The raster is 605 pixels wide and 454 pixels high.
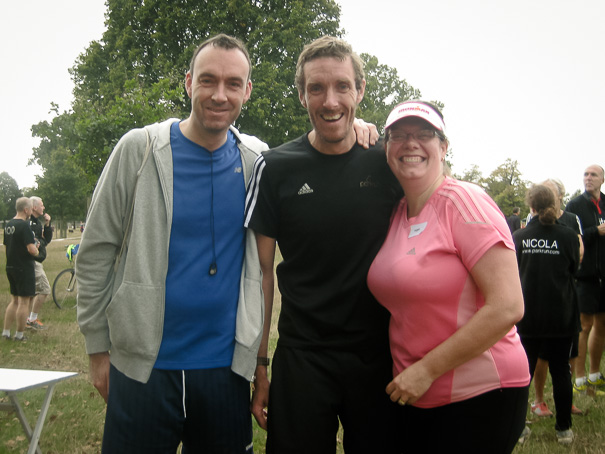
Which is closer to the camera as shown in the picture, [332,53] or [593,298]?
[332,53]

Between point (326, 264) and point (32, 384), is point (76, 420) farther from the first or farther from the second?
point (326, 264)

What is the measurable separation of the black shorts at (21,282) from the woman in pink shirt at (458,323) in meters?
8.61

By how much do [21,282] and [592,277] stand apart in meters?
9.49

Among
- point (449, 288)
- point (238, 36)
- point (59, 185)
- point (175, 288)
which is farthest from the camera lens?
point (59, 185)

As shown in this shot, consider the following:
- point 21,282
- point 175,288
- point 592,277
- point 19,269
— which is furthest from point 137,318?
point 19,269

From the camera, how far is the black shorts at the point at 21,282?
890 cm

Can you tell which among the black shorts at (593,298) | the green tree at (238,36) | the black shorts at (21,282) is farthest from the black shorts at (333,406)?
the green tree at (238,36)

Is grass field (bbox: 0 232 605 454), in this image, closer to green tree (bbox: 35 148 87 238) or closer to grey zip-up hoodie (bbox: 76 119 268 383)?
grey zip-up hoodie (bbox: 76 119 268 383)

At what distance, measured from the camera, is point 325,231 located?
2.61 metres

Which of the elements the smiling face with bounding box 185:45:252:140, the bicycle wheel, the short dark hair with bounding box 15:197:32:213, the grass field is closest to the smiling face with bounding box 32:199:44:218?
the short dark hair with bounding box 15:197:32:213

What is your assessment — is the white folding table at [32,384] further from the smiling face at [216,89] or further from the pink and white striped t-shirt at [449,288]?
the pink and white striped t-shirt at [449,288]

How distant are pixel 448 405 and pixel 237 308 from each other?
1201 mm

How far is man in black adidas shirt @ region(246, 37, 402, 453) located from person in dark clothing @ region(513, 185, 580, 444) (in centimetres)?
296

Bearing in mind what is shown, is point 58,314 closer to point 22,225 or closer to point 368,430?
point 22,225
